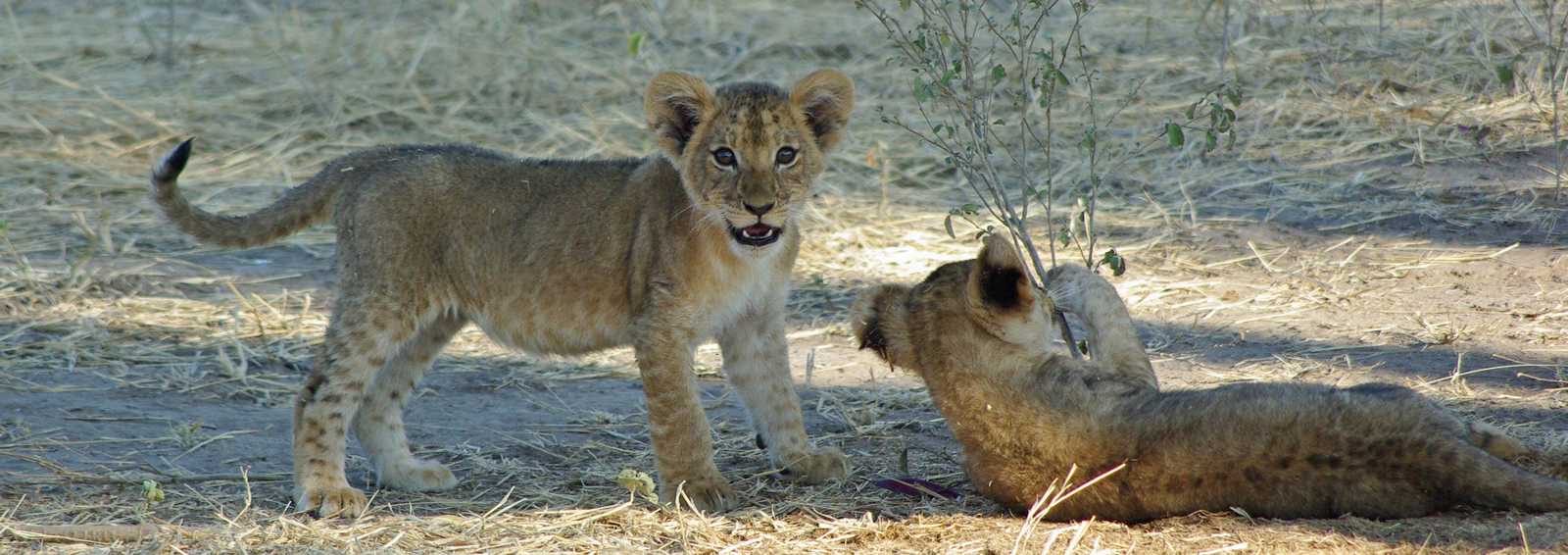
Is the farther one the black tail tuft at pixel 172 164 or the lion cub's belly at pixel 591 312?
the black tail tuft at pixel 172 164

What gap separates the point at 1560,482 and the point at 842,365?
11.0ft

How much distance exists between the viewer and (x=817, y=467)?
5.64m

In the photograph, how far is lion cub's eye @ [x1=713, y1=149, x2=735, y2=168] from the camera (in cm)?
537

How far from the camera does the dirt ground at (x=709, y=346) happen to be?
5.16 m

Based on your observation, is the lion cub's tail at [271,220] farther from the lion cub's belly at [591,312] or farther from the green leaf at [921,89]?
the green leaf at [921,89]

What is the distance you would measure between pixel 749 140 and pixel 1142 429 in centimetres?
160

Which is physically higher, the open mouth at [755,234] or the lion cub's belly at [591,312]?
the open mouth at [755,234]

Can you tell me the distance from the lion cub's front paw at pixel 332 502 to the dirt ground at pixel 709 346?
Answer: 0.11 metres

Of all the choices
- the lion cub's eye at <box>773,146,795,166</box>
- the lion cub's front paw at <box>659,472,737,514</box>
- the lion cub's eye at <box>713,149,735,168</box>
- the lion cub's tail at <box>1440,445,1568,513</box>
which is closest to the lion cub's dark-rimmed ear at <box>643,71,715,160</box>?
the lion cub's eye at <box>713,149,735,168</box>

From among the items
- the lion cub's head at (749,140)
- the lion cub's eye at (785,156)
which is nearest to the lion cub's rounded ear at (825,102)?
the lion cub's head at (749,140)

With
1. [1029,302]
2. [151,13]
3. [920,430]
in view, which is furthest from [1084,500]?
[151,13]

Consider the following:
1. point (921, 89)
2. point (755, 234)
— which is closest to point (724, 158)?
point (755, 234)

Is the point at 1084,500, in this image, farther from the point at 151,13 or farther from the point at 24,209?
the point at 151,13

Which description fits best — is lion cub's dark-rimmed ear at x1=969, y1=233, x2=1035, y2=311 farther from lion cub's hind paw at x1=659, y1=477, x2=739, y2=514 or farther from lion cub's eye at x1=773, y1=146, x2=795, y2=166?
lion cub's hind paw at x1=659, y1=477, x2=739, y2=514
